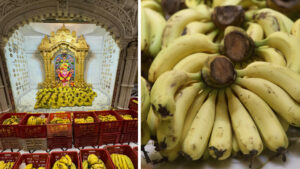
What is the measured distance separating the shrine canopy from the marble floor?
0.08 meters

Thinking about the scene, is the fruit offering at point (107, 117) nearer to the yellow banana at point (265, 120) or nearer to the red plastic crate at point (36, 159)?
the red plastic crate at point (36, 159)

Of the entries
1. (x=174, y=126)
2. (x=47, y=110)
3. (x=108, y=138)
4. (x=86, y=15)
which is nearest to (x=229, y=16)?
(x=174, y=126)

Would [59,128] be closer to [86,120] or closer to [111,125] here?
[86,120]

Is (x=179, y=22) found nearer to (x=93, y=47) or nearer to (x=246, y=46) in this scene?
(x=246, y=46)

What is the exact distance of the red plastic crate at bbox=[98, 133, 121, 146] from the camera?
1355mm

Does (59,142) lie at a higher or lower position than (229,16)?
lower

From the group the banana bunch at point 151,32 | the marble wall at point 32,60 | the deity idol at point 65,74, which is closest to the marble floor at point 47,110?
the marble wall at point 32,60

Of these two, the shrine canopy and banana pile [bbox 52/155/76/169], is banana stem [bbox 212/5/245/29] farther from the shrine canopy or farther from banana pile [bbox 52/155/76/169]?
banana pile [bbox 52/155/76/169]

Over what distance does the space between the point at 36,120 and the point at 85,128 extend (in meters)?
0.32

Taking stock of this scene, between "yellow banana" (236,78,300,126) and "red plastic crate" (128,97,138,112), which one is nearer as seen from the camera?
"yellow banana" (236,78,300,126)

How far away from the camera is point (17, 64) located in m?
0.85

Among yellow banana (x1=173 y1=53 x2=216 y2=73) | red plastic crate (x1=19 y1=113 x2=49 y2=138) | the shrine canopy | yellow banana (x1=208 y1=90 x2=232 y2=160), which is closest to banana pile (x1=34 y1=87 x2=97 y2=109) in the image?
the shrine canopy

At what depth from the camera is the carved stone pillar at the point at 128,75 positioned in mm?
1164

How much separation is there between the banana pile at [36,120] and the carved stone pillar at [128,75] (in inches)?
15.9
